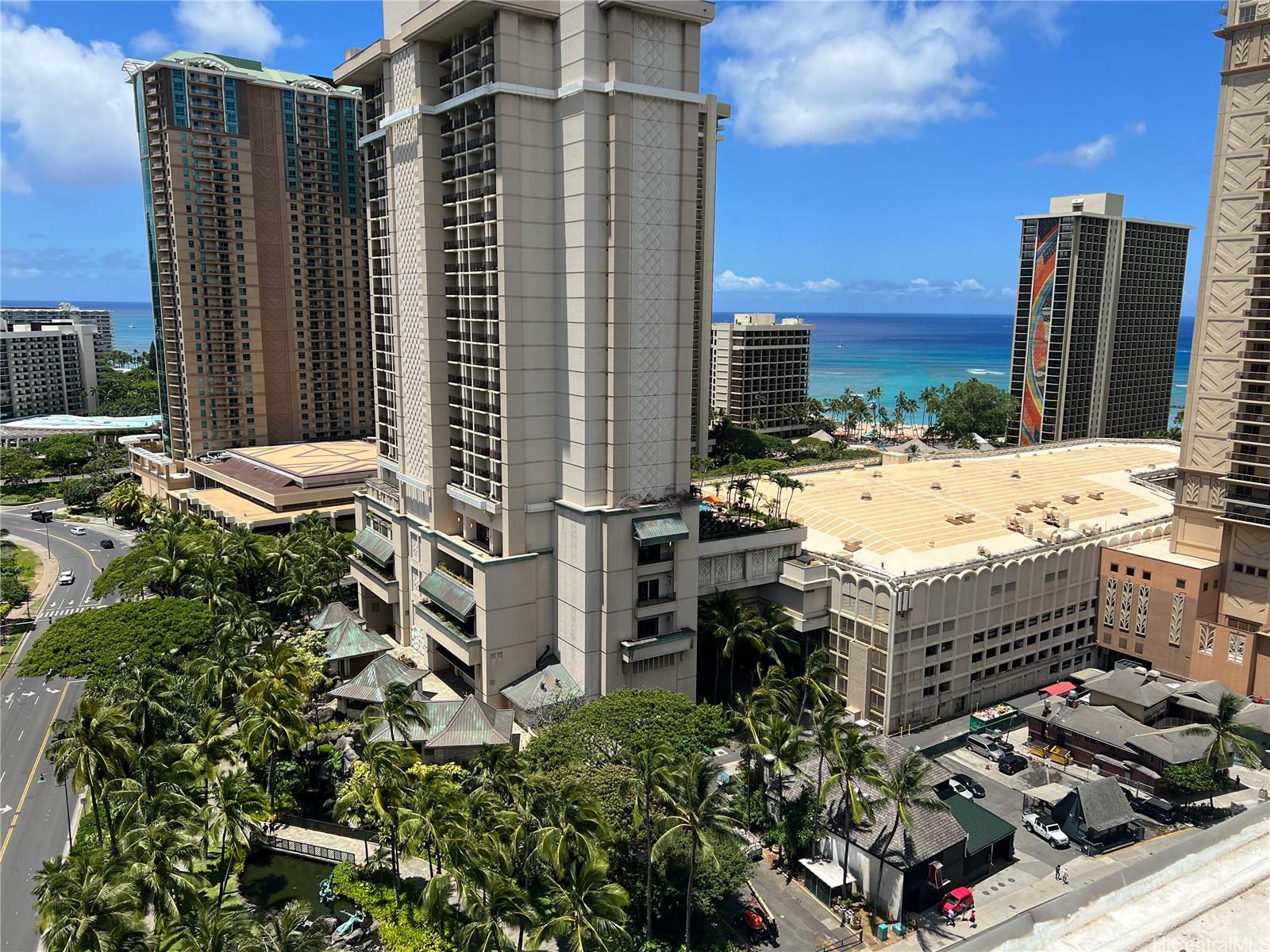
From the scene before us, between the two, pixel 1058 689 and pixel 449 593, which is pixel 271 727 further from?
pixel 1058 689

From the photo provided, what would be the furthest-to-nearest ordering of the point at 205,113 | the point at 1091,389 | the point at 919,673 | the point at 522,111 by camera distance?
the point at 1091,389
the point at 205,113
the point at 919,673
the point at 522,111

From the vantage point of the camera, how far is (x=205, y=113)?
132 m

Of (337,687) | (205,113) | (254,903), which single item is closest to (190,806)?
(254,903)

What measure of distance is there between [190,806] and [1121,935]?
4642 centimetres

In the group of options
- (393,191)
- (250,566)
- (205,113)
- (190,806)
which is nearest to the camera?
(190,806)

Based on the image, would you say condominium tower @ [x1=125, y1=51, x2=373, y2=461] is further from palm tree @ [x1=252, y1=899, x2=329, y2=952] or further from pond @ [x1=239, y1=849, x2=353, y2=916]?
palm tree @ [x1=252, y1=899, x2=329, y2=952]

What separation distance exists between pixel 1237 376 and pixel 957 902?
171 ft

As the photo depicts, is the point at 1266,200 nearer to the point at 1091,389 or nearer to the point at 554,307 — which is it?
the point at 554,307

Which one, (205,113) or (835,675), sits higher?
(205,113)

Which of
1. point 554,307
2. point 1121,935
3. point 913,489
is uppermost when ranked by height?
point 554,307

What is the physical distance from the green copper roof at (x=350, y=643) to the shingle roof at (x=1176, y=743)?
193ft

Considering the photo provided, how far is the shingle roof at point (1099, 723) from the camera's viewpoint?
Result: 63.0 meters

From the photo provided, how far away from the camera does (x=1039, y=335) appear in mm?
179875

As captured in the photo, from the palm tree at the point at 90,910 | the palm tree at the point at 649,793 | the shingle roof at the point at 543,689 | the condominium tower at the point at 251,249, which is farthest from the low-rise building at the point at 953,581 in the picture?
the condominium tower at the point at 251,249
